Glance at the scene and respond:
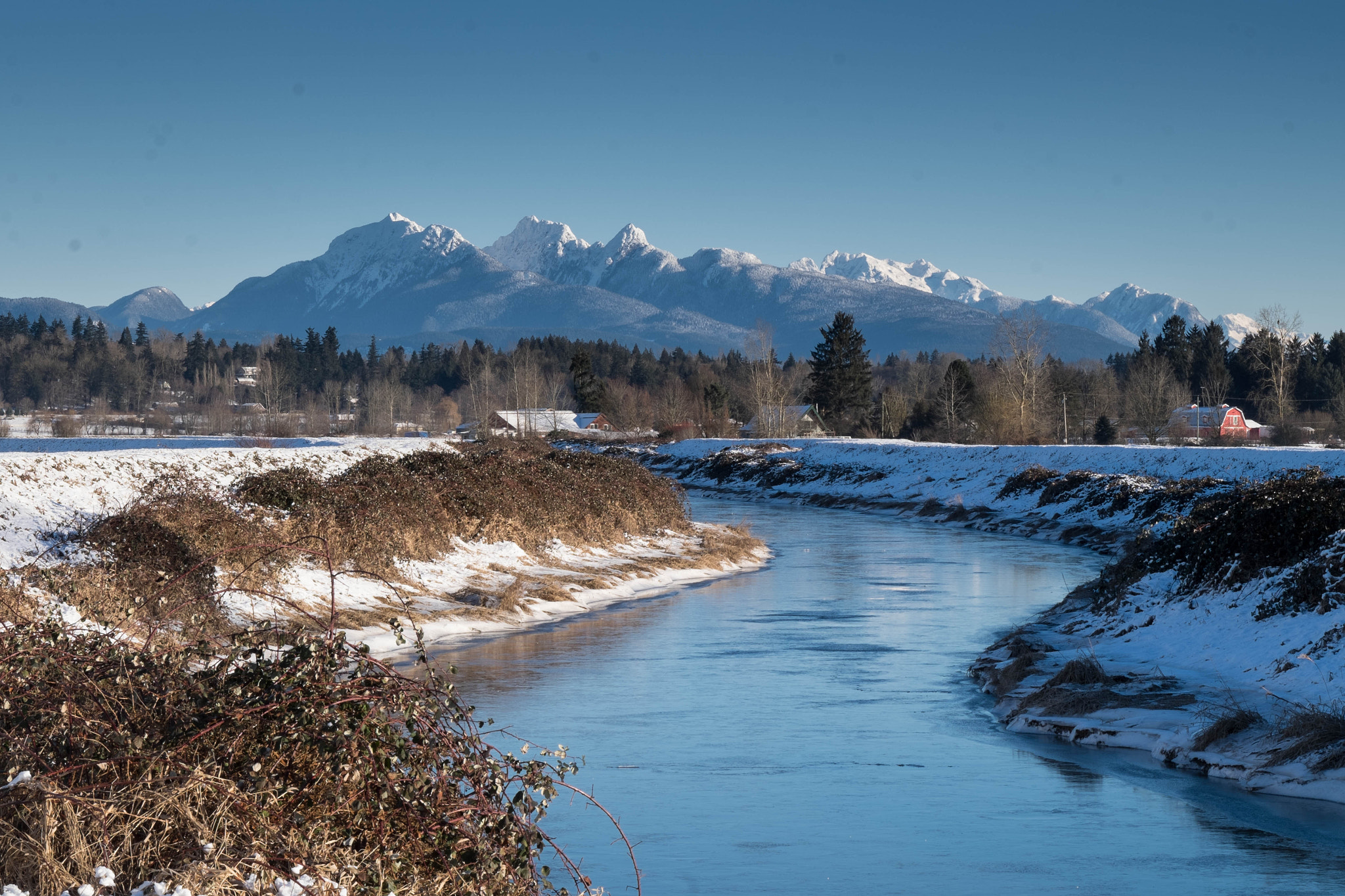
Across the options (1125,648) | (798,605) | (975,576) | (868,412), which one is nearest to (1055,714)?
(1125,648)

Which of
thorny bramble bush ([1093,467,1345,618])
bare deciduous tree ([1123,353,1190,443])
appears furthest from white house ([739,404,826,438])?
thorny bramble bush ([1093,467,1345,618])

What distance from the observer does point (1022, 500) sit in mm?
44219

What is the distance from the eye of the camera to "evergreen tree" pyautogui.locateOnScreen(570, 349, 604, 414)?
125575 mm

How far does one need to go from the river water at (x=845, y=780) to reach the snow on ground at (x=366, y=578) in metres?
1.51

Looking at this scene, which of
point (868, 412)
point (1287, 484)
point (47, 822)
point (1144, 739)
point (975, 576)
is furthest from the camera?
point (868, 412)

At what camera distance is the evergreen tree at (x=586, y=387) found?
12557 centimetres

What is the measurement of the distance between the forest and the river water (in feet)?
199

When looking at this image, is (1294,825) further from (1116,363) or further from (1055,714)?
(1116,363)

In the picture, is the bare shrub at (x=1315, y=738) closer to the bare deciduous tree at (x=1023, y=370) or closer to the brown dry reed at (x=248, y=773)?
the brown dry reed at (x=248, y=773)

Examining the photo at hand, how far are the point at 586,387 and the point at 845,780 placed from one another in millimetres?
116394

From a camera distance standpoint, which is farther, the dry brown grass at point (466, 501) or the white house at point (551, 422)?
the white house at point (551, 422)

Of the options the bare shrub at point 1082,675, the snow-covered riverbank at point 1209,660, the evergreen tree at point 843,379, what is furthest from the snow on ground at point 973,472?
the evergreen tree at point 843,379

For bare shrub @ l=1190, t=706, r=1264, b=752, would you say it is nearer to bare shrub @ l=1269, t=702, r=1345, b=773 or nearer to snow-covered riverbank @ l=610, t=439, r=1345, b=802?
snow-covered riverbank @ l=610, t=439, r=1345, b=802

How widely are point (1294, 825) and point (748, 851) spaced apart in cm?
431
